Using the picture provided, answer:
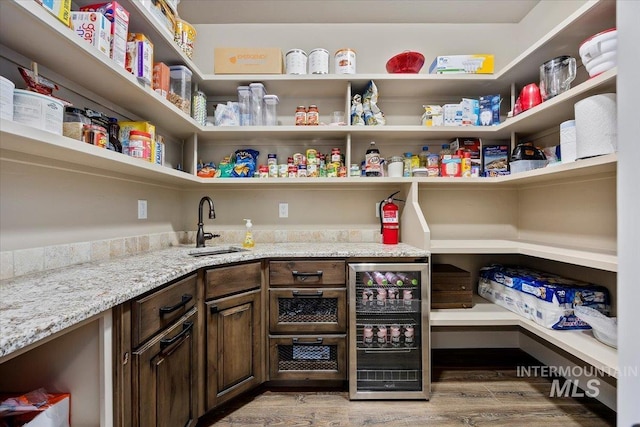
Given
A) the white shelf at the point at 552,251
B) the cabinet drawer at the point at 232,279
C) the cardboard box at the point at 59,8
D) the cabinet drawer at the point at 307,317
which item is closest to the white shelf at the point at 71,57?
the cardboard box at the point at 59,8

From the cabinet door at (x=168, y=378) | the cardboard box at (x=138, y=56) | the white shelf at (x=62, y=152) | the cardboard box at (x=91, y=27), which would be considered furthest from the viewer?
the cardboard box at (x=138, y=56)

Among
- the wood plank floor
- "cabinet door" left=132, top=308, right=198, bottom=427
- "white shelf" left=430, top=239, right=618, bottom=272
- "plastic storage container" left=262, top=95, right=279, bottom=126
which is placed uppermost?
"plastic storage container" left=262, top=95, right=279, bottom=126

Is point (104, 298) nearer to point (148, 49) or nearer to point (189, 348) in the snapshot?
point (189, 348)

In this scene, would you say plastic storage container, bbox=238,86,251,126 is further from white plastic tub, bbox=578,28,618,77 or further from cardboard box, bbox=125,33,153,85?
white plastic tub, bbox=578,28,618,77

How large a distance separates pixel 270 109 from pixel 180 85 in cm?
63

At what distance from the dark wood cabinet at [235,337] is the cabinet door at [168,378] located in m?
0.11

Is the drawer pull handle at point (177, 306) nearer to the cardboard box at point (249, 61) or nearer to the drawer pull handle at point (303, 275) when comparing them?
the drawer pull handle at point (303, 275)

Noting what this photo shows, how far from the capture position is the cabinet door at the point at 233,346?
1.51 m

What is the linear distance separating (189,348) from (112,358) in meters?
0.51

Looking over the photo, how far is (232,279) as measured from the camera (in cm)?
160

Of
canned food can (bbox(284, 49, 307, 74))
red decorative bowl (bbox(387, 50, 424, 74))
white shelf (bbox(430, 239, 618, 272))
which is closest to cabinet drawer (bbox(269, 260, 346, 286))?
white shelf (bbox(430, 239, 618, 272))

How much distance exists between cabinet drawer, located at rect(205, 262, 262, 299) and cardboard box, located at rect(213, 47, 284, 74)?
1413 millimetres

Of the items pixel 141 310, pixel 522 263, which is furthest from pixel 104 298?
pixel 522 263

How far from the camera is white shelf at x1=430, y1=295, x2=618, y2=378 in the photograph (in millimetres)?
1273
